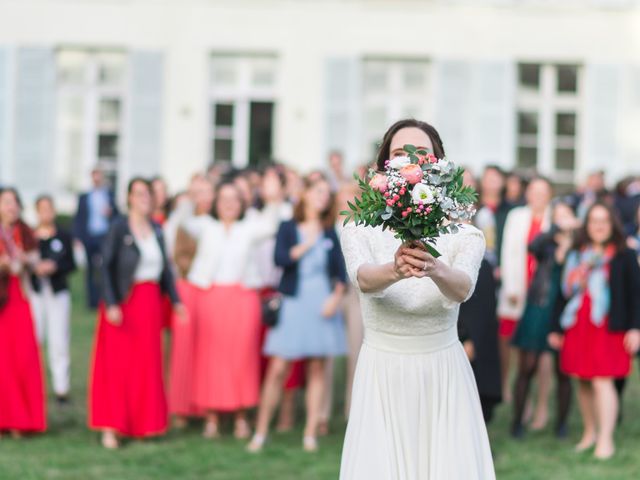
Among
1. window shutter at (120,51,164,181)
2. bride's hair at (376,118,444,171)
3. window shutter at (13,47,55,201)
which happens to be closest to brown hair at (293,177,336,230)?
bride's hair at (376,118,444,171)

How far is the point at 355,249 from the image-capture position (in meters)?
3.79

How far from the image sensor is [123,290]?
308 inches

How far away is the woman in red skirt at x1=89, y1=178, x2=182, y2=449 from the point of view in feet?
25.7

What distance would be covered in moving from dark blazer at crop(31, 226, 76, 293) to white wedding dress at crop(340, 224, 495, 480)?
5744mm

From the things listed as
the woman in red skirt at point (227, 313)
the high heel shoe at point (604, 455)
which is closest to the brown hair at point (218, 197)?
the woman in red skirt at point (227, 313)

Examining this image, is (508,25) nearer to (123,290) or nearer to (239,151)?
(239,151)

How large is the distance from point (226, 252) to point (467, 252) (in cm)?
474

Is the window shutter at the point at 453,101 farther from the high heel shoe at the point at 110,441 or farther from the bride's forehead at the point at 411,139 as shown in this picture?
the bride's forehead at the point at 411,139

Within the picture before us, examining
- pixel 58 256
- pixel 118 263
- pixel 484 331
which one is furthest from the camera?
pixel 58 256

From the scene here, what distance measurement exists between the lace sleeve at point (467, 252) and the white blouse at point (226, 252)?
465cm

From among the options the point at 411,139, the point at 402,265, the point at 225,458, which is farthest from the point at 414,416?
the point at 225,458

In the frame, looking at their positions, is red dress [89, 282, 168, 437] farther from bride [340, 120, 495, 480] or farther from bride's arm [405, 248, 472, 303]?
bride's arm [405, 248, 472, 303]

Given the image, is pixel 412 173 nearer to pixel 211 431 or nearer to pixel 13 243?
pixel 211 431

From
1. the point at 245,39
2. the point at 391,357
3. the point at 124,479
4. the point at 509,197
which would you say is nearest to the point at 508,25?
the point at 245,39
